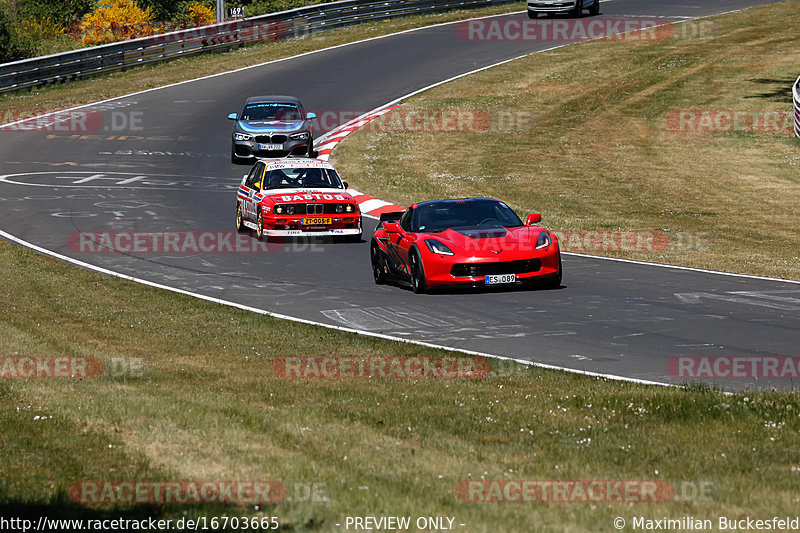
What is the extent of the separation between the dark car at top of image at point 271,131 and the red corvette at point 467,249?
1530 cm

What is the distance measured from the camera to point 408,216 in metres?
18.2

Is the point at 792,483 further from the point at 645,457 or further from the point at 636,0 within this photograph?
the point at 636,0

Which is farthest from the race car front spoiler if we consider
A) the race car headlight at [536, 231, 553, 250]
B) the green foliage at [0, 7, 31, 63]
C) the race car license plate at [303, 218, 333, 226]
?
the green foliage at [0, 7, 31, 63]

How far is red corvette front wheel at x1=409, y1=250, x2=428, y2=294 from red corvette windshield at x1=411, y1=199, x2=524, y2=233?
697 millimetres

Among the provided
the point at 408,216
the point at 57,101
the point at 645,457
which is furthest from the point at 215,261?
the point at 57,101

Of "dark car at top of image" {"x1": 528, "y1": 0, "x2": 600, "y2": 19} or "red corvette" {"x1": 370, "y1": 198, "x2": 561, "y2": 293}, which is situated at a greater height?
"dark car at top of image" {"x1": 528, "y1": 0, "x2": 600, "y2": 19}

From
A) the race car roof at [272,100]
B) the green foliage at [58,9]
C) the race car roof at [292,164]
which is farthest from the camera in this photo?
the green foliage at [58,9]

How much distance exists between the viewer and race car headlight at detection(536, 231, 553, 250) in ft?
54.9

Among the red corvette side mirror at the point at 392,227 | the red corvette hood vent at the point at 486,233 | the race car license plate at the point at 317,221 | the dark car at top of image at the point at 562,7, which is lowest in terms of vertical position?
the race car license plate at the point at 317,221

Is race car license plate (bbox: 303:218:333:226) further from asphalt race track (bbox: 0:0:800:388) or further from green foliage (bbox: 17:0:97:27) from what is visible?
green foliage (bbox: 17:0:97:27)

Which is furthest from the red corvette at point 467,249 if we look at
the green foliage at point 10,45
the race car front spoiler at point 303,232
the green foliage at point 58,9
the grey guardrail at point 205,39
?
the green foliage at point 58,9

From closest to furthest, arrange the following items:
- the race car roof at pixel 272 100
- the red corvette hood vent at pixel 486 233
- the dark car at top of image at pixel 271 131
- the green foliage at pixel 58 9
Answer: the red corvette hood vent at pixel 486 233 < the dark car at top of image at pixel 271 131 < the race car roof at pixel 272 100 < the green foliage at pixel 58 9

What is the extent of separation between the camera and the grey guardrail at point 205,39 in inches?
1796

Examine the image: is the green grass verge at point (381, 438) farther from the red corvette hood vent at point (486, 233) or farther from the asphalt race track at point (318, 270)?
the red corvette hood vent at point (486, 233)
